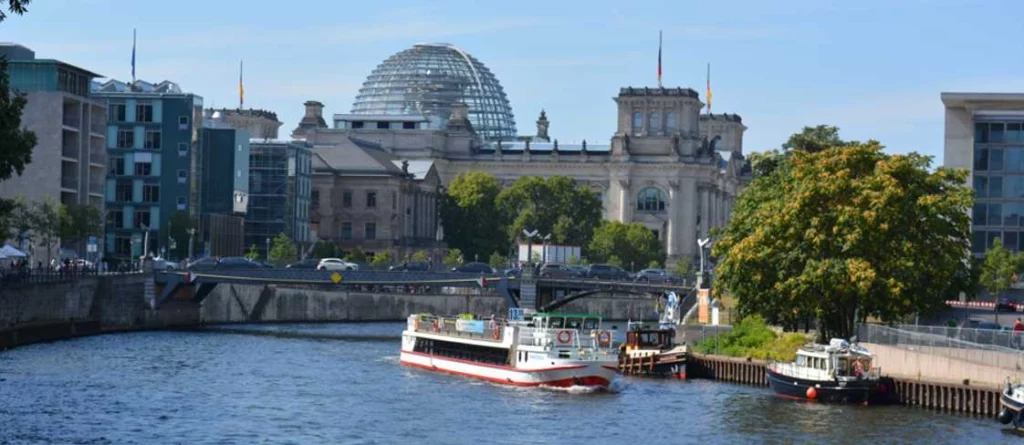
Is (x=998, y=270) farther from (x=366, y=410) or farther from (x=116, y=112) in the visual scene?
(x=116, y=112)

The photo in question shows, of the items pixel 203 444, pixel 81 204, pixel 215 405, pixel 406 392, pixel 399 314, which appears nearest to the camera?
pixel 203 444

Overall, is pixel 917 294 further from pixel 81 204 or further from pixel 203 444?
pixel 81 204

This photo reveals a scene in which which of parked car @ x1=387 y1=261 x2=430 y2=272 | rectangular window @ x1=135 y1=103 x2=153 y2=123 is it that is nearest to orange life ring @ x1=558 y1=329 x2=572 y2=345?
parked car @ x1=387 y1=261 x2=430 y2=272

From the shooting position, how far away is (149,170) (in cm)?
19150

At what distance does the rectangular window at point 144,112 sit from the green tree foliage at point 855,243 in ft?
298

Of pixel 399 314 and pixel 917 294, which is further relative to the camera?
pixel 399 314

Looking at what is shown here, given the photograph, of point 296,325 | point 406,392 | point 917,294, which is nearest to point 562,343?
point 406,392

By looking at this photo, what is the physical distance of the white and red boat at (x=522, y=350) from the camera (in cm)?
10406

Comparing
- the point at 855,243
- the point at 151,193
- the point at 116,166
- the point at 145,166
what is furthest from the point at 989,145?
the point at 116,166

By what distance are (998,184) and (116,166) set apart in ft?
260

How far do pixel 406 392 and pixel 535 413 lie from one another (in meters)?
11.0

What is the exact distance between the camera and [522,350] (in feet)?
353

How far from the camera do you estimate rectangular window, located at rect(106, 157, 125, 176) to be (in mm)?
190000

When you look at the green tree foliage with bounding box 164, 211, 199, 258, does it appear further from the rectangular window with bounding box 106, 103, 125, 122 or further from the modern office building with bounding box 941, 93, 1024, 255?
the modern office building with bounding box 941, 93, 1024, 255
